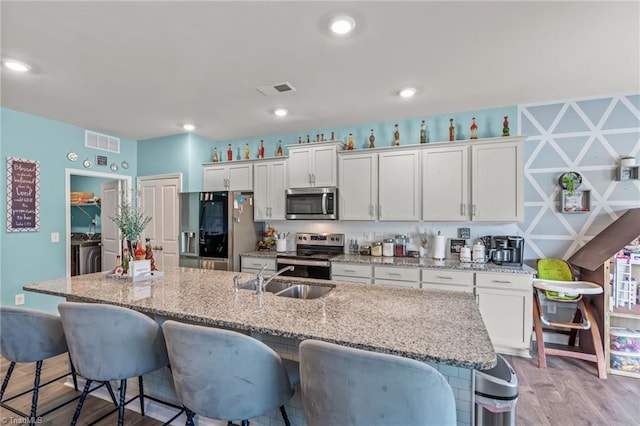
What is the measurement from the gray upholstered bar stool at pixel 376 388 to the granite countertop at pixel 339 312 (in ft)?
0.49

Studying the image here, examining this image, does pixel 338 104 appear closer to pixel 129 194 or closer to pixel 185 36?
pixel 185 36

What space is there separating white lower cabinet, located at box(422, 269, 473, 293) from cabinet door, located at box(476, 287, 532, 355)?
119mm

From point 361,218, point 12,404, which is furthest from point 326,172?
point 12,404

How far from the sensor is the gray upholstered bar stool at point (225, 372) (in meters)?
1.19

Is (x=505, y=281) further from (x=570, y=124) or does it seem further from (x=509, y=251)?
(x=570, y=124)

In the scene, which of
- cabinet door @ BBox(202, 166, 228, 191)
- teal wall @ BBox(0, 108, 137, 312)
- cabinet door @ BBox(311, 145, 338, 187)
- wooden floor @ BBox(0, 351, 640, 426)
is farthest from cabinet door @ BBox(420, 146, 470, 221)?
teal wall @ BBox(0, 108, 137, 312)

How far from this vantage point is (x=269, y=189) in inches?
166

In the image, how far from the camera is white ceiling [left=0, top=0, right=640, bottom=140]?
1.79 m

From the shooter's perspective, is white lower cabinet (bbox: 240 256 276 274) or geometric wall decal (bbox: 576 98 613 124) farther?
white lower cabinet (bbox: 240 256 276 274)

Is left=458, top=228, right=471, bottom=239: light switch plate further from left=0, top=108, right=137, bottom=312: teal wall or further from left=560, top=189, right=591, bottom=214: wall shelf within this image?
left=0, top=108, right=137, bottom=312: teal wall

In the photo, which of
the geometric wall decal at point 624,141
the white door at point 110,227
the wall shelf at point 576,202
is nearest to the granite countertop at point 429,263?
the wall shelf at point 576,202

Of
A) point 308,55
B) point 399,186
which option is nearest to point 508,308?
point 399,186

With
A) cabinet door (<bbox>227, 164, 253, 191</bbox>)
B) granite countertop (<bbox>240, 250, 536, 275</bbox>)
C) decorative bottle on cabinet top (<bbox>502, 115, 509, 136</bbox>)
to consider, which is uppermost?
decorative bottle on cabinet top (<bbox>502, 115, 509, 136</bbox>)

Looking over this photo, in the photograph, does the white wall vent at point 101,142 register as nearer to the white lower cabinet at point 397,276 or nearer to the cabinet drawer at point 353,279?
the cabinet drawer at point 353,279
